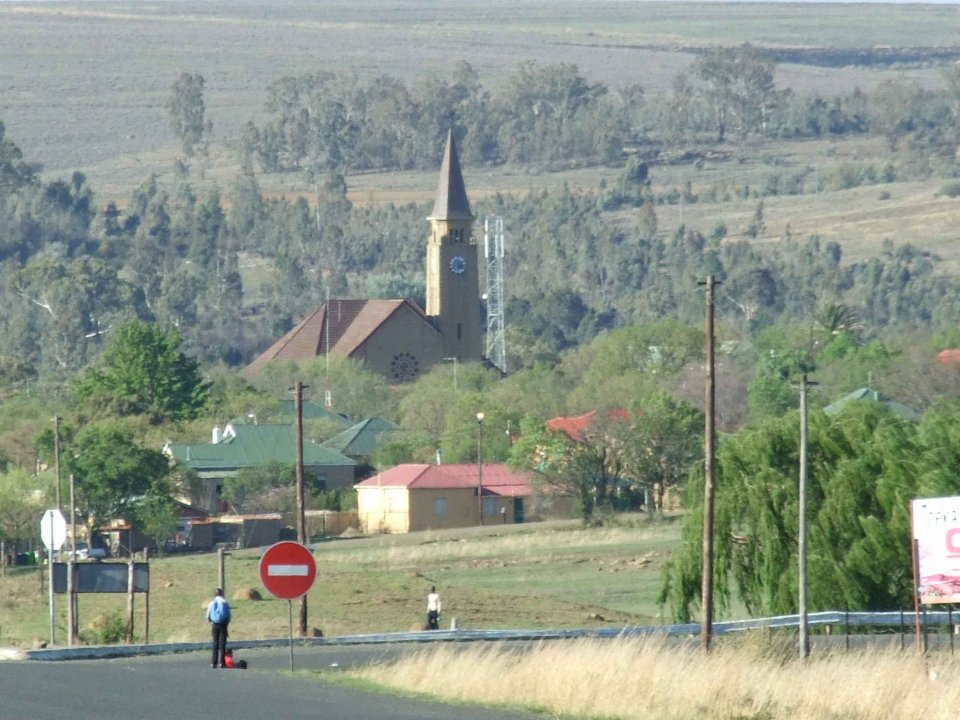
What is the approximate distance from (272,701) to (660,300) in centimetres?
16773

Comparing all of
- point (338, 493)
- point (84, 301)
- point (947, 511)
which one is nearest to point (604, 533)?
point (338, 493)

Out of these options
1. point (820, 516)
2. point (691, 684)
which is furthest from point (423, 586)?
Answer: point (691, 684)

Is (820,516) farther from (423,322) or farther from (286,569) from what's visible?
(423,322)

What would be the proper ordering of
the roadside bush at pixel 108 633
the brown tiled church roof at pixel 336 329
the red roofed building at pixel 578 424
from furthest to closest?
the brown tiled church roof at pixel 336 329
the red roofed building at pixel 578 424
the roadside bush at pixel 108 633

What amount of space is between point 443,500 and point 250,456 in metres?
10.8

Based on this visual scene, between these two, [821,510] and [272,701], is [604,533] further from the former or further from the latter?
[272,701]

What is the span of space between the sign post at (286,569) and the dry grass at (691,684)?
1.28 meters

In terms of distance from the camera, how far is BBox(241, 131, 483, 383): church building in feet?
479

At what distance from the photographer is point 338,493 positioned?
A: 87562mm

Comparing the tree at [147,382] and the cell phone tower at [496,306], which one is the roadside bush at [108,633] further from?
the cell phone tower at [496,306]

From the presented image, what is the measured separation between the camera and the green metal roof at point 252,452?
89562 mm

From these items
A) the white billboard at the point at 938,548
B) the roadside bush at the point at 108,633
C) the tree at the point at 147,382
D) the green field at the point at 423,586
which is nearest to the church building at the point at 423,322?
the tree at the point at 147,382

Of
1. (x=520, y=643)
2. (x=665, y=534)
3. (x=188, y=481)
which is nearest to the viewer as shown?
(x=520, y=643)

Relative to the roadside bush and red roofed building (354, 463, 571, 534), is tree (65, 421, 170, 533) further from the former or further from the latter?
the roadside bush
